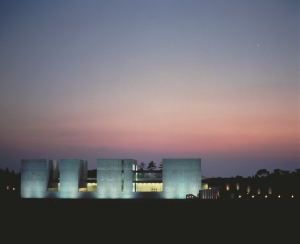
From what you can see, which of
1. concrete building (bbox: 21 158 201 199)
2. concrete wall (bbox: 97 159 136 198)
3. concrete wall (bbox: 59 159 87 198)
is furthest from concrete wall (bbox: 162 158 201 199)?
concrete wall (bbox: 59 159 87 198)

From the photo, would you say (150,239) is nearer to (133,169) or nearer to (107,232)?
(107,232)

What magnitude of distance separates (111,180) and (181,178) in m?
9.77

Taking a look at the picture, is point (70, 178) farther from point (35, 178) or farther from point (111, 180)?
point (111, 180)

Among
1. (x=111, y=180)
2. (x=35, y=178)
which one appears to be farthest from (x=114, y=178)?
(x=35, y=178)

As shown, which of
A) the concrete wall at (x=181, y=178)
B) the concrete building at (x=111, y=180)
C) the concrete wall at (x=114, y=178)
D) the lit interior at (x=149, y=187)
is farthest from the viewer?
the lit interior at (x=149, y=187)

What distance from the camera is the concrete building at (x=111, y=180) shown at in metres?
55.0

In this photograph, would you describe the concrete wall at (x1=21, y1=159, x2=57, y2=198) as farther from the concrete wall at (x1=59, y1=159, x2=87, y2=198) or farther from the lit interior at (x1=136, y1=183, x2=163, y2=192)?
the lit interior at (x1=136, y1=183, x2=163, y2=192)

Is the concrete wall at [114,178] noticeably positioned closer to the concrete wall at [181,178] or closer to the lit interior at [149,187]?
the lit interior at [149,187]

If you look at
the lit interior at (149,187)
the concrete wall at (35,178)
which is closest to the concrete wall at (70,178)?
the concrete wall at (35,178)

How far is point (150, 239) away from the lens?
17.8 m

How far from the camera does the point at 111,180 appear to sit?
5703cm

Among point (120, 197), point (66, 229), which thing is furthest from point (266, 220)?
point (120, 197)

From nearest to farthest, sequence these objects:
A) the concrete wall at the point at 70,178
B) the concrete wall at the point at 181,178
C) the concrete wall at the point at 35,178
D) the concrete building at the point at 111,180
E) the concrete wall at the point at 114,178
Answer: the concrete wall at the point at 181,178, the concrete building at the point at 111,180, the concrete wall at the point at 114,178, the concrete wall at the point at 70,178, the concrete wall at the point at 35,178

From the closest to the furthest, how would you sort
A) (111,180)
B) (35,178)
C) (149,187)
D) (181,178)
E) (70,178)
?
(181,178) → (111,180) → (70,178) → (35,178) → (149,187)
